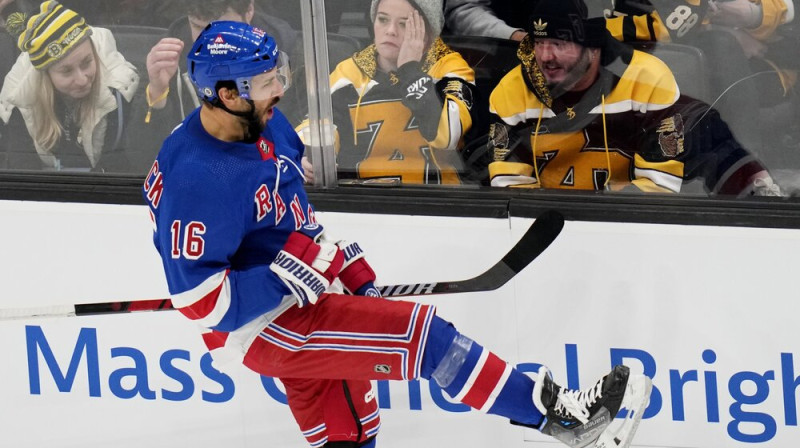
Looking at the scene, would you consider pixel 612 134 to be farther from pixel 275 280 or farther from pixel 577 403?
pixel 275 280

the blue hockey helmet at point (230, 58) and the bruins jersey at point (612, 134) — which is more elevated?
the blue hockey helmet at point (230, 58)

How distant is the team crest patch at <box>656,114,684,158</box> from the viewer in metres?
3.12

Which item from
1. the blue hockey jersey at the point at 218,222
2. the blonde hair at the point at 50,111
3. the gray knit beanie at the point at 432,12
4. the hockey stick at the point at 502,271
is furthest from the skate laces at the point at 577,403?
the blonde hair at the point at 50,111

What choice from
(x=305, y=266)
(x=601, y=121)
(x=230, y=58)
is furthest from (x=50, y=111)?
(x=601, y=121)

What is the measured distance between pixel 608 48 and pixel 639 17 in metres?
0.11

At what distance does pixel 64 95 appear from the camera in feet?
11.2

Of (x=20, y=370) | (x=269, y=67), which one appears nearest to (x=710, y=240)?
(x=269, y=67)

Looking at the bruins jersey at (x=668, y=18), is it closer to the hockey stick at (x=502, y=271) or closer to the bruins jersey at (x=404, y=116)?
the bruins jersey at (x=404, y=116)

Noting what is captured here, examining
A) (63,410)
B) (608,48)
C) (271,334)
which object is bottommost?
(63,410)

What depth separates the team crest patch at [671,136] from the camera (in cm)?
312

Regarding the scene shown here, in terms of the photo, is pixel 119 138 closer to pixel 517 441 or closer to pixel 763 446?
pixel 517 441

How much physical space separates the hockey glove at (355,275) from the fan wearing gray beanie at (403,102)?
426 millimetres

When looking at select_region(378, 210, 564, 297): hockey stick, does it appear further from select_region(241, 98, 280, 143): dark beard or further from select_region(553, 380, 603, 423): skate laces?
select_region(241, 98, 280, 143): dark beard

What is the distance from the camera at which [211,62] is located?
2549 millimetres
